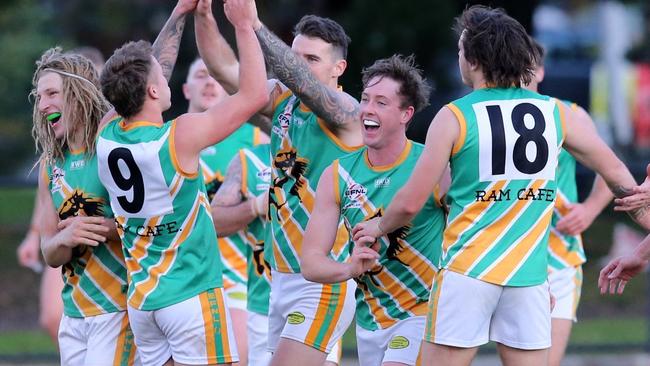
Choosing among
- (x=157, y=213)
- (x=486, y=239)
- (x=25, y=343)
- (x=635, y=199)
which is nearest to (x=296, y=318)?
(x=157, y=213)

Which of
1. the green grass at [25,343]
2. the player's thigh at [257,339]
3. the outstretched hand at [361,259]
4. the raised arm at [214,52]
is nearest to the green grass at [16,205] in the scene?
the green grass at [25,343]

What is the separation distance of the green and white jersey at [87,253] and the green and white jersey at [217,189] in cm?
177

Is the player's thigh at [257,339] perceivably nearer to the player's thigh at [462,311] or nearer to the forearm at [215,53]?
the forearm at [215,53]

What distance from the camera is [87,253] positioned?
6.00m

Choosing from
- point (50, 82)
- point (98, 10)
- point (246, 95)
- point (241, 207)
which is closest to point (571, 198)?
point (241, 207)

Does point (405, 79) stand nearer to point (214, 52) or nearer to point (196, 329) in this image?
point (214, 52)

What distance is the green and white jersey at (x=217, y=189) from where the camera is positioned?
7820 millimetres

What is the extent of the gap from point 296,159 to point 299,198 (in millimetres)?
212

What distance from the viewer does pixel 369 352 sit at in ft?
19.5

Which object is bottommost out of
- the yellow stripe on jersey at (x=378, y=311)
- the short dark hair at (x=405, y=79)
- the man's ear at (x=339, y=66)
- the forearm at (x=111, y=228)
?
the yellow stripe on jersey at (x=378, y=311)

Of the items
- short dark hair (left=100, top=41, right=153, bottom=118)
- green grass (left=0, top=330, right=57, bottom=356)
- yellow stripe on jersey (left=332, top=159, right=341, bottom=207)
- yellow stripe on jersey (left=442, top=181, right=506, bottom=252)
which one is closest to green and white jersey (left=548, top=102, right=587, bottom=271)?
yellow stripe on jersey (left=332, top=159, right=341, bottom=207)

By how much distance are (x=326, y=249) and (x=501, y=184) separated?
3.04 feet

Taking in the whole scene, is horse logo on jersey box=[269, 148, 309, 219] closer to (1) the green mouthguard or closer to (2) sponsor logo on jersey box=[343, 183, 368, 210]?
(2) sponsor logo on jersey box=[343, 183, 368, 210]

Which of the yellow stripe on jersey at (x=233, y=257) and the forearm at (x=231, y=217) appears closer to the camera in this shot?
the forearm at (x=231, y=217)
